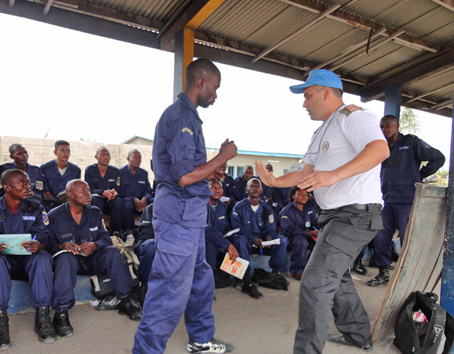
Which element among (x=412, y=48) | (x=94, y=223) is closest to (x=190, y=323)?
(x=94, y=223)

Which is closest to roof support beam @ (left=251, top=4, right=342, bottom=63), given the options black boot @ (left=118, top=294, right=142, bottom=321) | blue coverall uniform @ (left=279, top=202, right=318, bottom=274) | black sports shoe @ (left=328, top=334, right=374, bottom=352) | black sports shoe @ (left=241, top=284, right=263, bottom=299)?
blue coverall uniform @ (left=279, top=202, right=318, bottom=274)

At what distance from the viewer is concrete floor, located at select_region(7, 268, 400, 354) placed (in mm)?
2791

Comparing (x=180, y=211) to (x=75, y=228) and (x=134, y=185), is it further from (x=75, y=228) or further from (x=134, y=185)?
(x=134, y=185)

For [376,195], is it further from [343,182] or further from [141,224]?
[141,224]

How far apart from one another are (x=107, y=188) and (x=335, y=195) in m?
4.56

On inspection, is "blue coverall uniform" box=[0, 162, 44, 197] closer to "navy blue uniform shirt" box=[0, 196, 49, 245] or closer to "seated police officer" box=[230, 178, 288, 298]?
"navy blue uniform shirt" box=[0, 196, 49, 245]

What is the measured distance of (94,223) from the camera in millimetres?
3855

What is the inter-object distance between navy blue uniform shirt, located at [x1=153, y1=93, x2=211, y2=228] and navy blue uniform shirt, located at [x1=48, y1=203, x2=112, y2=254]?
63.1 inches

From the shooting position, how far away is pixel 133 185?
6363mm

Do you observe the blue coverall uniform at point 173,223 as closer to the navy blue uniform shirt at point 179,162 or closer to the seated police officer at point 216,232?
the navy blue uniform shirt at point 179,162

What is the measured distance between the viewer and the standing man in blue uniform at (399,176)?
4516 mm

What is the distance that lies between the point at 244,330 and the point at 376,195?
165 centimetres

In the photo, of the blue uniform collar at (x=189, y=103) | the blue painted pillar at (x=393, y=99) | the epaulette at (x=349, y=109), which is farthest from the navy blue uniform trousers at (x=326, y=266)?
the blue painted pillar at (x=393, y=99)

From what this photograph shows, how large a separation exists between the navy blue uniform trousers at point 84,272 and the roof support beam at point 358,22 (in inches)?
153
